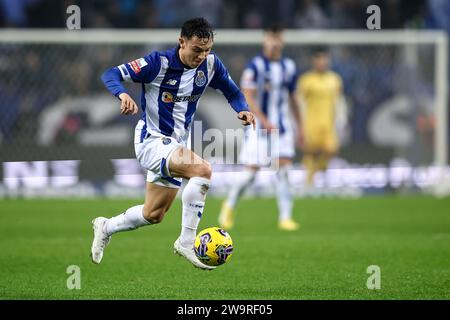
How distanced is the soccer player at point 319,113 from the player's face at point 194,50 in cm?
974

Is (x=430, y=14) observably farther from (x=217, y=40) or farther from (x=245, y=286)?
(x=245, y=286)

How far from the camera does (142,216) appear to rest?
787cm

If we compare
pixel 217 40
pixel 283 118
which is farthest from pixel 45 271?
pixel 217 40

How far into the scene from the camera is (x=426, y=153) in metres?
18.2

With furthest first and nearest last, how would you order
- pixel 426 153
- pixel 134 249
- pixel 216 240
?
pixel 426 153, pixel 134 249, pixel 216 240

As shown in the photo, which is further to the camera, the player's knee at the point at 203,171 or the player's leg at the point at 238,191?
the player's leg at the point at 238,191

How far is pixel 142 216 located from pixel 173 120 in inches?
32.9

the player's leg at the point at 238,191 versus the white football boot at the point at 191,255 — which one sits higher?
the white football boot at the point at 191,255

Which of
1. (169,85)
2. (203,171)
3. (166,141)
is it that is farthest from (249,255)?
(169,85)

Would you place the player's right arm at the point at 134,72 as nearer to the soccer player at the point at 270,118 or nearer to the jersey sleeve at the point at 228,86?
the jersey sleeve at the point at 228,86

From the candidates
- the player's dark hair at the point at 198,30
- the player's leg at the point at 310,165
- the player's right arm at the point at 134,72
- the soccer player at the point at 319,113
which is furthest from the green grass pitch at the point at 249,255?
the soccer player at the point at 319,113

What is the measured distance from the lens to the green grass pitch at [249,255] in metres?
7.26

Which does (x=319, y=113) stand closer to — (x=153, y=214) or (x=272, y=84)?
(x=272, y=84)

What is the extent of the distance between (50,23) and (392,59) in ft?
22.3
